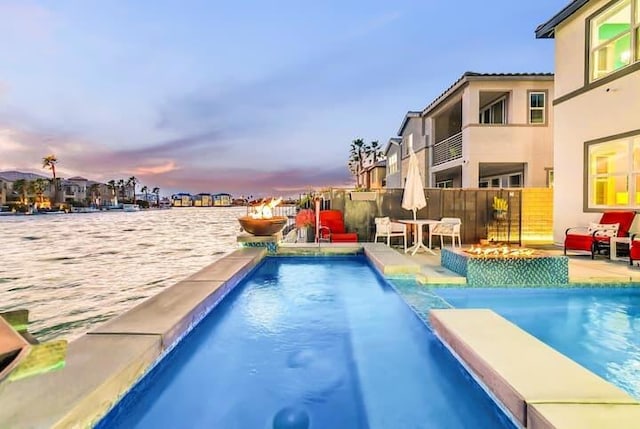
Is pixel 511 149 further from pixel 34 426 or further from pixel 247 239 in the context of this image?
pixel 34 426

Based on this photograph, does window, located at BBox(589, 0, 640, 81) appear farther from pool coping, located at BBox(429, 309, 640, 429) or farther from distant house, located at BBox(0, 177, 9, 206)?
distant house, located at BBox(0, 177, 9, 206)

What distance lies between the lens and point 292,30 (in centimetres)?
1666

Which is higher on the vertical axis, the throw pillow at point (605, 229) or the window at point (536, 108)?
the window at point (536, 108)

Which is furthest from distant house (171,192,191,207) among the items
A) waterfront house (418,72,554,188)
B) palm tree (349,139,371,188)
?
waterfront house (418,72,554,188)

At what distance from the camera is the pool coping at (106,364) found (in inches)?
78.2

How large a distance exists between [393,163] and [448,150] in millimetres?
10402

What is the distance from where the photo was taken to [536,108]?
42.8 feet

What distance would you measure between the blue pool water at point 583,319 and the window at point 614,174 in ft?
11.2

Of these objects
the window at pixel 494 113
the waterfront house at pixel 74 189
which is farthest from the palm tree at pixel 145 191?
the window at pixel 494 113

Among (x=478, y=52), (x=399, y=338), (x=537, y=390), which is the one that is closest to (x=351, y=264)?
(x=399, y=338)

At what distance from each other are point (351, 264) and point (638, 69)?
7.20 meters

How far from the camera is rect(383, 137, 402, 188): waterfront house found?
24.4 m

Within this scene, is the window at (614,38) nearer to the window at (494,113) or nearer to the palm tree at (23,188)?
the window at (494,113)

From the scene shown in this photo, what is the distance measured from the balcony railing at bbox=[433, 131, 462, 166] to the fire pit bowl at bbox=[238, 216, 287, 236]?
918cm
